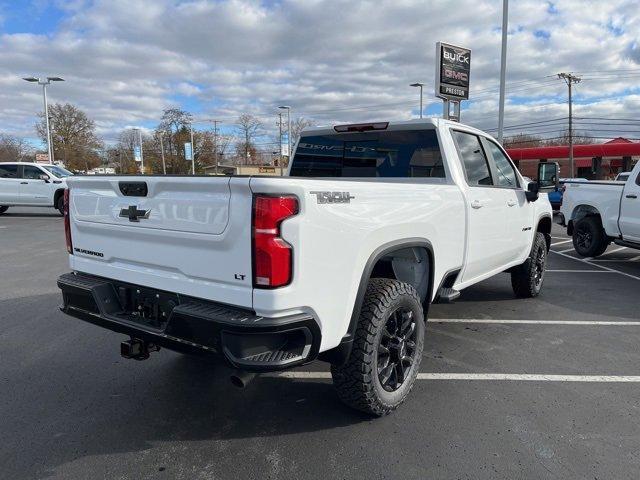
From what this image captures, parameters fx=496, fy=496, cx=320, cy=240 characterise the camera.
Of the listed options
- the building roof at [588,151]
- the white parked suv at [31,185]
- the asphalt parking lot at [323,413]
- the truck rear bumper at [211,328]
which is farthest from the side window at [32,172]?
the building roof at [588,151]

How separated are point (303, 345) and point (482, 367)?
213cm

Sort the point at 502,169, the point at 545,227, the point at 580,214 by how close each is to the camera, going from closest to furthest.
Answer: the point at 502,169 < the point at 545,227 < the point at 580,214

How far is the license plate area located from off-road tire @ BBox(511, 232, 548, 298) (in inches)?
181

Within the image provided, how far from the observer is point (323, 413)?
3305mm

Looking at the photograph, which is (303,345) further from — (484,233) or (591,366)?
(591,366)

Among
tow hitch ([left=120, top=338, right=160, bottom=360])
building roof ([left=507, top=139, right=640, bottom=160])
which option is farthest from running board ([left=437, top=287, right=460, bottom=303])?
building roof ([left=507, top=139, right=640, bottom=160])

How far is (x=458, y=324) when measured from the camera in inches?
208

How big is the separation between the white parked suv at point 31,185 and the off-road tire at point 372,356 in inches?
640

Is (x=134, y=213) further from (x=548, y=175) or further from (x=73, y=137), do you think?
(x=73, y=137)

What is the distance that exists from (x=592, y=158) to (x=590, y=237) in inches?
1500

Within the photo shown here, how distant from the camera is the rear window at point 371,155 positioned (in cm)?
440

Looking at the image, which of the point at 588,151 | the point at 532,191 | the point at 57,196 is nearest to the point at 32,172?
the point at 57,196

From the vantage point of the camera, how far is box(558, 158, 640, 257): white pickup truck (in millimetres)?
8414

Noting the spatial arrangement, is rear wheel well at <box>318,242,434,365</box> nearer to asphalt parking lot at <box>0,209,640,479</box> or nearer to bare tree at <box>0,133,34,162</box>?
asphalt parking lot at <box>0,209,640,479</box>
